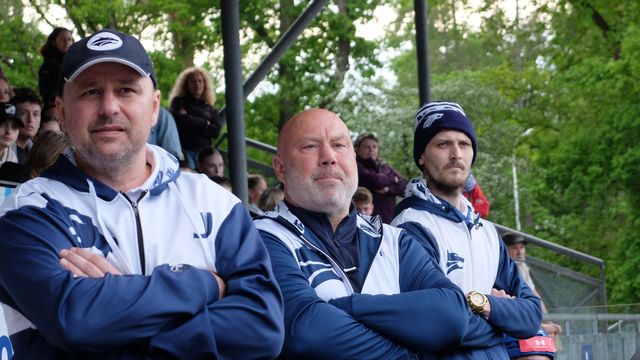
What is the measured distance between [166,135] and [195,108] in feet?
3.22

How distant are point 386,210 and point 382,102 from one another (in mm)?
21644

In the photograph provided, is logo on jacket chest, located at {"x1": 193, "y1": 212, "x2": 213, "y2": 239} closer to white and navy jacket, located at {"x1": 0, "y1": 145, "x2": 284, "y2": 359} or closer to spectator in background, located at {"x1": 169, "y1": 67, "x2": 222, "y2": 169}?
white and navy jacket, located at {"x1": 0, "y1": 145, "x2": 284, "y2": 359}

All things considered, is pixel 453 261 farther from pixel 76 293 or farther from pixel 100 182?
pixel 76 293

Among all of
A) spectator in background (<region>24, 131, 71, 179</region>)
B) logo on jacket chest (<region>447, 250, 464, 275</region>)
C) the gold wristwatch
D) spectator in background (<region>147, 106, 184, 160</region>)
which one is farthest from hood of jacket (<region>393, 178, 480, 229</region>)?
spectator in background (<region>147, 106, 184, 160</region>)

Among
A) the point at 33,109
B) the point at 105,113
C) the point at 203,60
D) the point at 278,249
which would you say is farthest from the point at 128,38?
the point at 203,60

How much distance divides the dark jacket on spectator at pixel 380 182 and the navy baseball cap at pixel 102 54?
24.6ft

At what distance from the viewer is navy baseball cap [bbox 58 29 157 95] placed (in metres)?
3.51

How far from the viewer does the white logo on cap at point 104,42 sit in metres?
3.52

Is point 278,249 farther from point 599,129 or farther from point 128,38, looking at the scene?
point 599,129

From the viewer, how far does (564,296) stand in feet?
49.0

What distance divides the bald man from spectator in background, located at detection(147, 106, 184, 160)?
5.22m

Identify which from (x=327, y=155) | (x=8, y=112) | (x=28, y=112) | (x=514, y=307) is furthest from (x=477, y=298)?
(x=28, y=112)

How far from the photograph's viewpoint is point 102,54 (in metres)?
3.50

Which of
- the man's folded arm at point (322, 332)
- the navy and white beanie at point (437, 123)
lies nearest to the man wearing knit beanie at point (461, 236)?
the navy and white beanie at point (437, 123)
